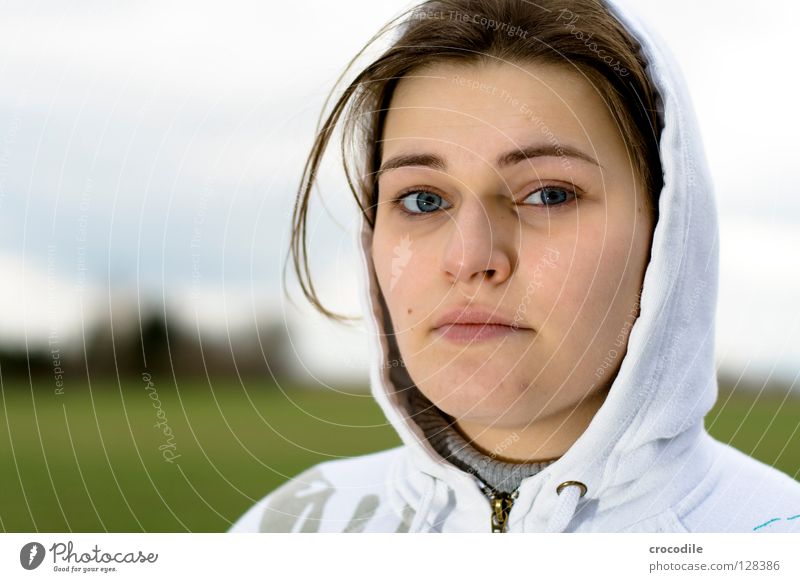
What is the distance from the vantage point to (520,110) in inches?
45.5

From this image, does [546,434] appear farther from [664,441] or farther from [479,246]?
[479,246]

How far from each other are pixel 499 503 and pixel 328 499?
1.19 ft

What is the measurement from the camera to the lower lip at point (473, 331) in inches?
46.2

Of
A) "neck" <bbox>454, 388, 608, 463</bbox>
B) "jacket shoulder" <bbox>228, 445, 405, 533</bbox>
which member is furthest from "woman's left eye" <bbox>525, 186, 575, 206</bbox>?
"jacket shoulder" <bbox>228, 445, 405, 533</bbox>

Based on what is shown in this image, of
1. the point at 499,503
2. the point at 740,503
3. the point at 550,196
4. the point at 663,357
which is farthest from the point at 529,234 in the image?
the point at 740,503

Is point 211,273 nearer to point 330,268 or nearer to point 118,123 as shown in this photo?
point 330,268

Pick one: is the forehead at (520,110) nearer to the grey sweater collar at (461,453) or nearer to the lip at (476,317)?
the lip at (476,317)

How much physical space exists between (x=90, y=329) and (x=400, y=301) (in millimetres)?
699

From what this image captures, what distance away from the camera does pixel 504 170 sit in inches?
46.1

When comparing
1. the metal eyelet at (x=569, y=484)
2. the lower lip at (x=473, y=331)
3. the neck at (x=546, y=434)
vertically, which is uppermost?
the lower lip at (x=473, y=331)

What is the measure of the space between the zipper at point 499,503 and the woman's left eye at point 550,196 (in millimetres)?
421
